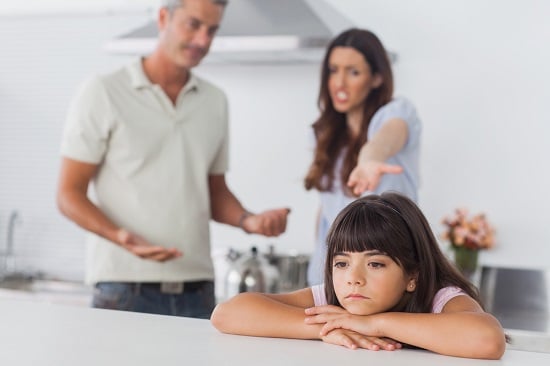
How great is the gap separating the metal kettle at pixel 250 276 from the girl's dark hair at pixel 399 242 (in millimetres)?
1819

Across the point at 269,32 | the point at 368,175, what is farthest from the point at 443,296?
the point at 269,32

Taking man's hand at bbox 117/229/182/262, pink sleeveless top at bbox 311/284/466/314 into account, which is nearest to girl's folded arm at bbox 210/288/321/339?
pink sleeveless top at bbox 311/284/466/314

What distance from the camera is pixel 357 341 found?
1278mm

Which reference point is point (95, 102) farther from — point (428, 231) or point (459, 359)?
point (459, 359)

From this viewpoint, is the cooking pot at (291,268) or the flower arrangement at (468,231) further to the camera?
the cooking pot at (291,268)

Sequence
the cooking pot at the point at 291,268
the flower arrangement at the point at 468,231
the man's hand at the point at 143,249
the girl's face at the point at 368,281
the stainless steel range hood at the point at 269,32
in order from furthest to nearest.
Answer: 1. the cooking pot at the point at 291,268
2. the flower arrangement at the point at 468,231
3. the stainless steel range hood at the point at 269,32
4. the man's hand at the point at 143,249
5. the girl's face at the point at 368,281

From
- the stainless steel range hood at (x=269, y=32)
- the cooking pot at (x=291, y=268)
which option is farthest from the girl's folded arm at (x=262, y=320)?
the cooking pot at (x=291, y=268)

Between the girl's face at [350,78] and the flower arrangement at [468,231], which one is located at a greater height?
the girl's face at [350,78]

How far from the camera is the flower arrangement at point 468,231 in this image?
3.28 metres

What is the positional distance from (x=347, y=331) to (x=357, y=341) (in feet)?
0.10

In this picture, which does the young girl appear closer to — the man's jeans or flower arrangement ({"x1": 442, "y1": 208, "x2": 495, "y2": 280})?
the man's jeans

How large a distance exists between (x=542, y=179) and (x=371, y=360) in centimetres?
231

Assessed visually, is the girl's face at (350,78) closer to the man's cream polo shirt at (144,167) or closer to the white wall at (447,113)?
the man's cream polo shirt at (144,167)

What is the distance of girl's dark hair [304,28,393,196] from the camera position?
2334 mm
